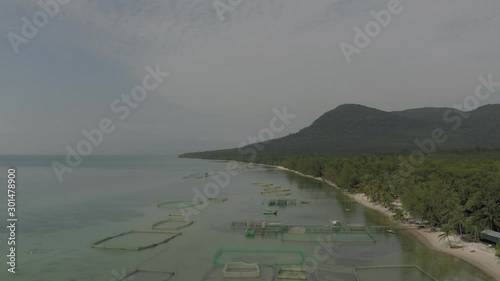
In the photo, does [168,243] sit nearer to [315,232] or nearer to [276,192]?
[315,232]

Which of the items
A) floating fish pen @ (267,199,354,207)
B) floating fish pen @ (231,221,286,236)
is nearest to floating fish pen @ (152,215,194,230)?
floating fish pen @ (231,221,286,236)

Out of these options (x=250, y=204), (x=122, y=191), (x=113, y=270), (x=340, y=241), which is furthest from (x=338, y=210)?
(x=122, y=191)

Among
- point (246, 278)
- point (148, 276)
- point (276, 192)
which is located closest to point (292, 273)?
point (246, 278)

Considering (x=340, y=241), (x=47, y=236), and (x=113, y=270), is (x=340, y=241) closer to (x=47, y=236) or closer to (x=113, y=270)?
(x=113, y=270)

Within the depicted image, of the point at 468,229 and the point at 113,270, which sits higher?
the point at 468,229

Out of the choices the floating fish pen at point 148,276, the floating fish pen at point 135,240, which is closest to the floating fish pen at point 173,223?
the floating fish pen at point 135,240

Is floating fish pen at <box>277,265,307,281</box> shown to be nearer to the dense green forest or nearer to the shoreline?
the shoreline

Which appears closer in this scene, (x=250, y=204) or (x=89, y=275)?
(x=89, y=275)
